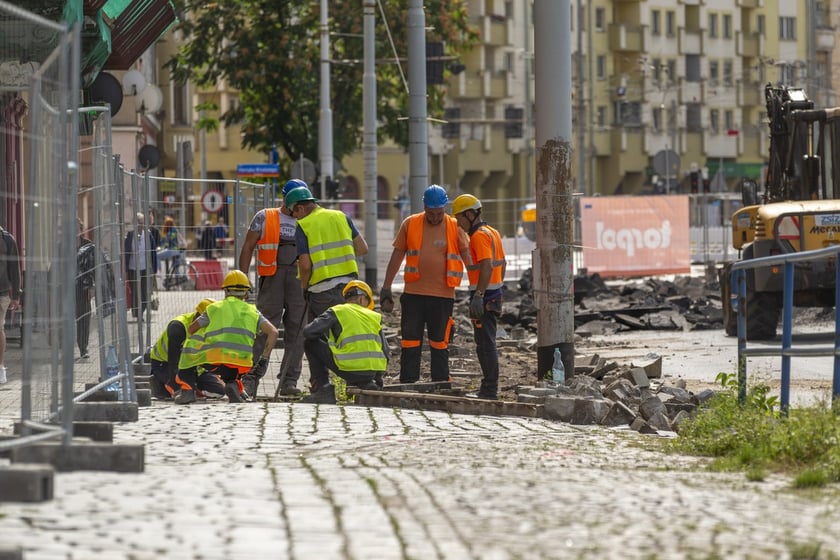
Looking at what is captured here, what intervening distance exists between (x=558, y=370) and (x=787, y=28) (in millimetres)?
90925

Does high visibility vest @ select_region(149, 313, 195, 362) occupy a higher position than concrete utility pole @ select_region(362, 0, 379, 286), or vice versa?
concrete utility pole @ select_region(362, 0, 379, 286)

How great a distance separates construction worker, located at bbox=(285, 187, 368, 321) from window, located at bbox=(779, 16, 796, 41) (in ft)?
297

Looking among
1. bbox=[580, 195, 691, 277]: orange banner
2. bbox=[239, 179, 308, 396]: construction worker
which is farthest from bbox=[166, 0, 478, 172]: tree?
bbox=[239, 179, 308, 396]: construction worker

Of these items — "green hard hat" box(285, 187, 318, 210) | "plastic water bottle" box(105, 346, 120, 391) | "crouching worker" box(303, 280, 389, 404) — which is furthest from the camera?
"green hard hat" box(285, 187, 318, 210)

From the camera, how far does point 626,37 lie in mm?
95562

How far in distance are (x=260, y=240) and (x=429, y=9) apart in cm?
3230

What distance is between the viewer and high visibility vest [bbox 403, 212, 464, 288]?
48.1ft

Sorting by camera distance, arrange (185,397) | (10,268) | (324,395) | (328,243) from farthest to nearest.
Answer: (328,243) → (324,395) → (185,397) → (10,268)

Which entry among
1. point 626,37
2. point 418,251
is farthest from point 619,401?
point 626,37

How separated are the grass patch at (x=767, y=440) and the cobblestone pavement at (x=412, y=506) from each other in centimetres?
20

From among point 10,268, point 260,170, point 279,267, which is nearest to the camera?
point 10,268

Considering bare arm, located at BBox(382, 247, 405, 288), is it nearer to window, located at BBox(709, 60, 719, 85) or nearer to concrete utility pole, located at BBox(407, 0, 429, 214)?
concrete utility pole, located at BBox(407, 0, 429, 214)

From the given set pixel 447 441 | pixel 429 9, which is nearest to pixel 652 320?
pixel 447 441

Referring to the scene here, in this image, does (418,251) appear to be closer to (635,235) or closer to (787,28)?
(635,235)
